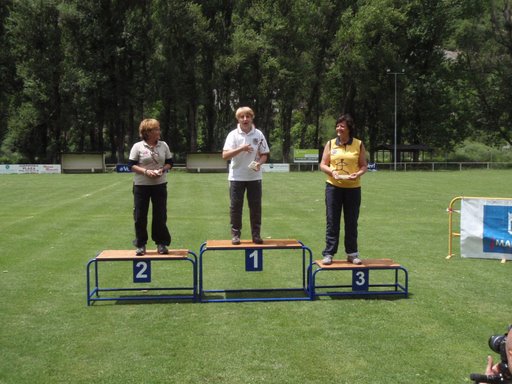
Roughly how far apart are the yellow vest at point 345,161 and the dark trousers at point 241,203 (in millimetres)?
1016

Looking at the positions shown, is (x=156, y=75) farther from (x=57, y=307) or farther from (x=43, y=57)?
(x=57, y=307)

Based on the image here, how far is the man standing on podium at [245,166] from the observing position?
7.49m

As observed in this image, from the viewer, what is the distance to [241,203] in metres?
7.68

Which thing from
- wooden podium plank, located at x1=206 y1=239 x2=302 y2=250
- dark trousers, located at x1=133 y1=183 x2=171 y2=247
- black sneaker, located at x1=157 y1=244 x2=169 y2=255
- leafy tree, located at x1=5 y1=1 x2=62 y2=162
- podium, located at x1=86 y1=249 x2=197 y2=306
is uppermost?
leafy tree, located at x1=5 y1=1 x2=62 y2=162

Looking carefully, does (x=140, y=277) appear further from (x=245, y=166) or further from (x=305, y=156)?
(x=305, y=156)

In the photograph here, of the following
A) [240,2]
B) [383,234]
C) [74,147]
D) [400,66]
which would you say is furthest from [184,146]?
[383,234]

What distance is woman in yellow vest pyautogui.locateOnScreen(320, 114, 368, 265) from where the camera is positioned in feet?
23.9

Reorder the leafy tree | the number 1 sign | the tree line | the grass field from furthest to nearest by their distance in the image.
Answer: the tree line, the leafy tree, the number 1 sign, the grass field

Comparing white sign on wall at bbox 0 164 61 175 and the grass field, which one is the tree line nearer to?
white sign on wall at bbox 0 164 61 175

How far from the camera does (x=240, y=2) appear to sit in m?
58.0

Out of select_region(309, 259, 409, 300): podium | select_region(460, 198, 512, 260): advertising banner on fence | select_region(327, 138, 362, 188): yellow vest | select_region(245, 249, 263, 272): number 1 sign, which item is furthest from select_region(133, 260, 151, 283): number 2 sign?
select_region(460, 198, 512, 260): advertising banner on fence

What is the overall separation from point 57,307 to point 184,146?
6658 centimetres

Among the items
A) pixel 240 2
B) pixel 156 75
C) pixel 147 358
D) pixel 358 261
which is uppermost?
pixel 240 2

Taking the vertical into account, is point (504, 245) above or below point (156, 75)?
below
